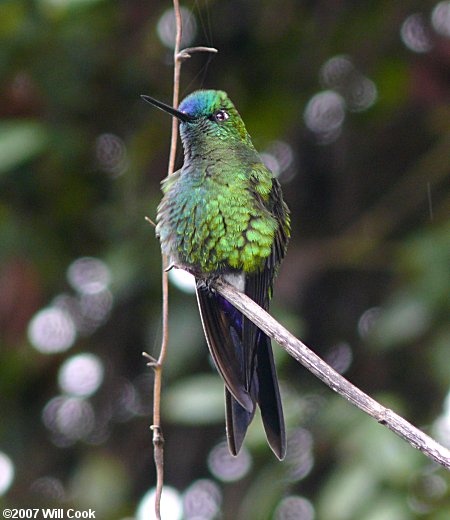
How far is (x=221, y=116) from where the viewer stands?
10.1ft

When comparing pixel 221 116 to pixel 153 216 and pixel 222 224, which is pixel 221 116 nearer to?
pixel 222 224

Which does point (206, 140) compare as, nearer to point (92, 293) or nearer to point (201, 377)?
point (201, 377)

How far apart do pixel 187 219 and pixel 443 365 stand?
57.5 inches

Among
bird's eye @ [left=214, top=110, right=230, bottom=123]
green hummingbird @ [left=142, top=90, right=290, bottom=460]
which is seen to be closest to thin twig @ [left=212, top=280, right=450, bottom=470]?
green hummingbird @ [left=142, top=90, right=290, bottom=460]

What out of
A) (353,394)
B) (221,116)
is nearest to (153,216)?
(221,116)

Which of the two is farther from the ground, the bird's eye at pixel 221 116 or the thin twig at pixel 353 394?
the bird's eye at pixel 221 116

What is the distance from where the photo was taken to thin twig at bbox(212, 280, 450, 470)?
6.54 feet

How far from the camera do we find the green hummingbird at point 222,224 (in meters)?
2.91

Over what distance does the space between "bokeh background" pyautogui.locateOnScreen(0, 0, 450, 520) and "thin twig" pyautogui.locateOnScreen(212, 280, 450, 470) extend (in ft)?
5.26

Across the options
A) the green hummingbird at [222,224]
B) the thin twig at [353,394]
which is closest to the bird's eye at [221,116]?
the green hummingbird at [222,224]

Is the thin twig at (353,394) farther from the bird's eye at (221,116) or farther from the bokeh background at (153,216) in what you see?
the bokeh background at (153,216)

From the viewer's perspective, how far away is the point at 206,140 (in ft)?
10.0

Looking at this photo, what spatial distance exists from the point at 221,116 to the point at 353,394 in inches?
50.3

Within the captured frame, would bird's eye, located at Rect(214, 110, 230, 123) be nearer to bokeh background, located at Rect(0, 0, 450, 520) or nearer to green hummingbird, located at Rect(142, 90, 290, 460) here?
green hummingbird, located at Rect(142, 90, 290, 460)
